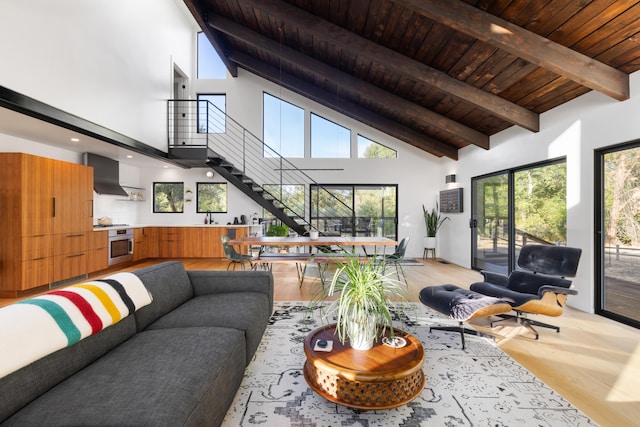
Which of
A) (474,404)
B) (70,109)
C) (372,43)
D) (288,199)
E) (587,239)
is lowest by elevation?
(474,404)

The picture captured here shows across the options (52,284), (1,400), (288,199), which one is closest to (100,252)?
(52,284)

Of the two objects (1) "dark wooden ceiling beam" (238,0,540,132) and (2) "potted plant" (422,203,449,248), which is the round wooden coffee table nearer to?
(1) "dark wooden ceiling beam" (238,0,540,132)

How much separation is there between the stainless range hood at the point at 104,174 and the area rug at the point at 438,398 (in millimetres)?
5281

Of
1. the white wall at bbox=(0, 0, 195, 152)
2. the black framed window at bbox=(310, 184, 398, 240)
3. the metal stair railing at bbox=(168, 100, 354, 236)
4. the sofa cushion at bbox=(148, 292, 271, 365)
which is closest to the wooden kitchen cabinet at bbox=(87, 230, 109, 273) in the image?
the white wall at bbox=(0, 0, 195, 152)

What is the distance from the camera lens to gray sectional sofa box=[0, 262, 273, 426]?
108 centimetres

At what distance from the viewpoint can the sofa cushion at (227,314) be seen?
206 cm

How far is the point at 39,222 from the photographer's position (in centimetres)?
420

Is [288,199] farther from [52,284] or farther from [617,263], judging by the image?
[617,263]

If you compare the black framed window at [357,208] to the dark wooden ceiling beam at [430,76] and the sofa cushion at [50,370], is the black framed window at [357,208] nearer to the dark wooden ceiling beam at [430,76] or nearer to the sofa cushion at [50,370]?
the dark wooden ceiling beam at [430,76]

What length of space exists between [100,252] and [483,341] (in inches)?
236

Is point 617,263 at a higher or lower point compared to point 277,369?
higher

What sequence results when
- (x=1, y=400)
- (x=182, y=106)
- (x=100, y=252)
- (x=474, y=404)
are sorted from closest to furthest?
1. (x=1, y=400)
2. (x=474, y=404)
3. (x=100, y=252)
4. (x=182, y=106)

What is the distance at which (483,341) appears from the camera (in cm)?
277

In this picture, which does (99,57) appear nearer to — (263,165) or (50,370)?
(263,165)
